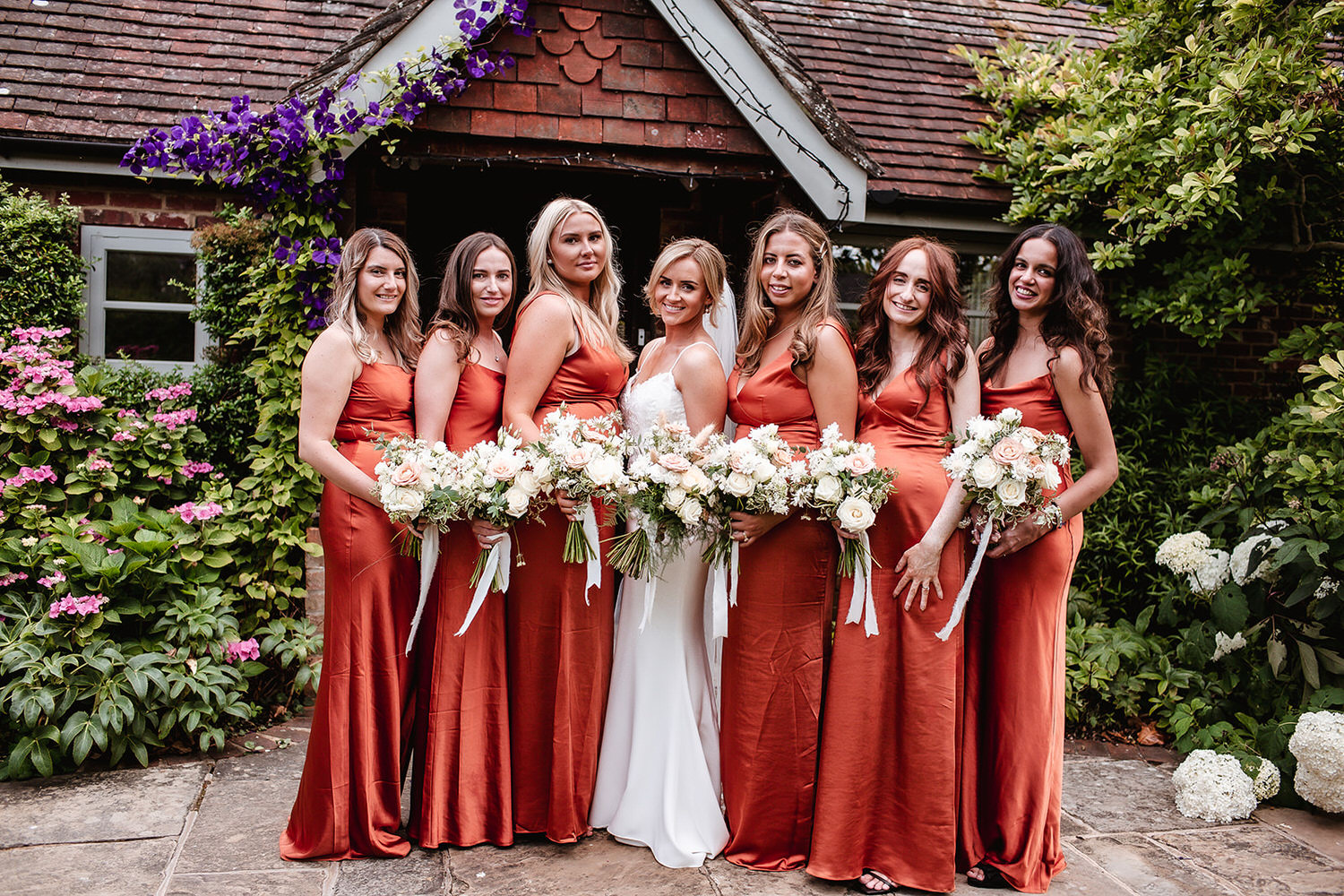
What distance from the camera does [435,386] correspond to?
12.6 ft

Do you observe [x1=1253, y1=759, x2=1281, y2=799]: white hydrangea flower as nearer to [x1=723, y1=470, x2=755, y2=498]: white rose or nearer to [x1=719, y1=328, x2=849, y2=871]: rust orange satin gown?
[x1=719, y1=328, x2=849, y2=871]: rust orange satin gown

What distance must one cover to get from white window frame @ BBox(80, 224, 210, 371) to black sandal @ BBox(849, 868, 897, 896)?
17.7 ft

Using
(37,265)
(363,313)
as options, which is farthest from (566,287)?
(37,265)

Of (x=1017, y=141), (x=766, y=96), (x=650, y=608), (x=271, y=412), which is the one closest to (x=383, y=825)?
(x=650, y=608)

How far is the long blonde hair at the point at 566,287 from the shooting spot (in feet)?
13.0

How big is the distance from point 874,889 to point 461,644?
5.89 ft

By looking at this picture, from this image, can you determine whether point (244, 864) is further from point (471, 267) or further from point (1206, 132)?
point (1206, 132)

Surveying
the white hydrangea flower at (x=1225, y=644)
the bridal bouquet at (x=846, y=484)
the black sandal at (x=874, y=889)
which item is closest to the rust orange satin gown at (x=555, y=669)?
the bridal bouquet at (x=846, y=484)

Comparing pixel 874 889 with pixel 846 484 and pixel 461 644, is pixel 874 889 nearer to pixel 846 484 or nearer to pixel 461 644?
pixel 846 484

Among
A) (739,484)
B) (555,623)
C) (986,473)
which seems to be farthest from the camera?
(555,623)

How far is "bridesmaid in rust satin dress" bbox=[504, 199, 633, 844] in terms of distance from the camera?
3.84m

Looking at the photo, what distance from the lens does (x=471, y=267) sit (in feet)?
13.0

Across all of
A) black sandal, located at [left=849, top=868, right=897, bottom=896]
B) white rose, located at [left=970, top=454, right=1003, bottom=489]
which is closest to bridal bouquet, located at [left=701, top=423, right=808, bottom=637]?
white rose, located at [left=970, top=454, right=1003, bottom=489]

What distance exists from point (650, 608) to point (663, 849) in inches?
36.3
